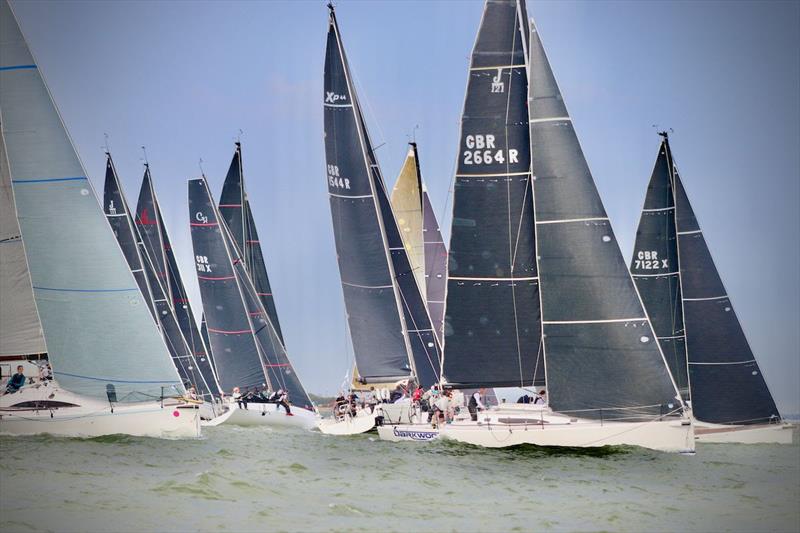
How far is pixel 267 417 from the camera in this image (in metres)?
38.0

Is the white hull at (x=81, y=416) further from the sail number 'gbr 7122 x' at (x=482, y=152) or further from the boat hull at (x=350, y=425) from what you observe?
the sail number 'gbr 7122 x' at (x=482, y=152)

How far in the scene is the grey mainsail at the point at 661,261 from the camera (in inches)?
1320

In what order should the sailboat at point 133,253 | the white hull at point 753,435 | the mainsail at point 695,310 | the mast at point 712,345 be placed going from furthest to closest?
the sailboat at point 133,253
the mainsail at point 695,310
the mast at point 712,345
the white hull at point 753,435

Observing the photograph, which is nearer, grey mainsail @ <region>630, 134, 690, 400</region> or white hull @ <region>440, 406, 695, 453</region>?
white hull @ <region>440, 406, 695, 453</region>

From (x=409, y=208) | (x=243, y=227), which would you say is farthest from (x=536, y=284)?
(x=243, y=227)

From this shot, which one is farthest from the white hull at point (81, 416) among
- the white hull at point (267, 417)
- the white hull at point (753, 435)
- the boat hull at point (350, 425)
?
the white hull at point (753, 435)

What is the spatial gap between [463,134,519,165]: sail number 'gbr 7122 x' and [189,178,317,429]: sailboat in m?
16.7

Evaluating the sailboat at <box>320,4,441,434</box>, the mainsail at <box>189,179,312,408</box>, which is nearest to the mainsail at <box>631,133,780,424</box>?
the sailboat at <box>320,4,441,434</box>

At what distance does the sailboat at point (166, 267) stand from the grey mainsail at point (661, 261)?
22.1 metres

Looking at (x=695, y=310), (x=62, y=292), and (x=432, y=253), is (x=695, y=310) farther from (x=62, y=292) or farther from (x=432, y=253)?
(x=62, y=292)

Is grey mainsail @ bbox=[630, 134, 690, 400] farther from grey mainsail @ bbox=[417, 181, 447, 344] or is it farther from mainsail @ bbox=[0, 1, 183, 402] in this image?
mainsail @ bbox=[0, 1, 183, 402]

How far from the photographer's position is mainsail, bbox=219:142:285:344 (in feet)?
158

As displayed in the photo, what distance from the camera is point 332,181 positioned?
35.7m

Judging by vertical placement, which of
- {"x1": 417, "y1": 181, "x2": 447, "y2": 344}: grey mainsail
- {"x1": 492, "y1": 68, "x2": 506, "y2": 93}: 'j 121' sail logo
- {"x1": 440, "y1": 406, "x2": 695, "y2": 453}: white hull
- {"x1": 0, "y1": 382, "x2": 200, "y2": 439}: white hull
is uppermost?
{"x1": 492, "y1": 68, "x2": 506, "y2": 93}: 'j 121' sail logo
